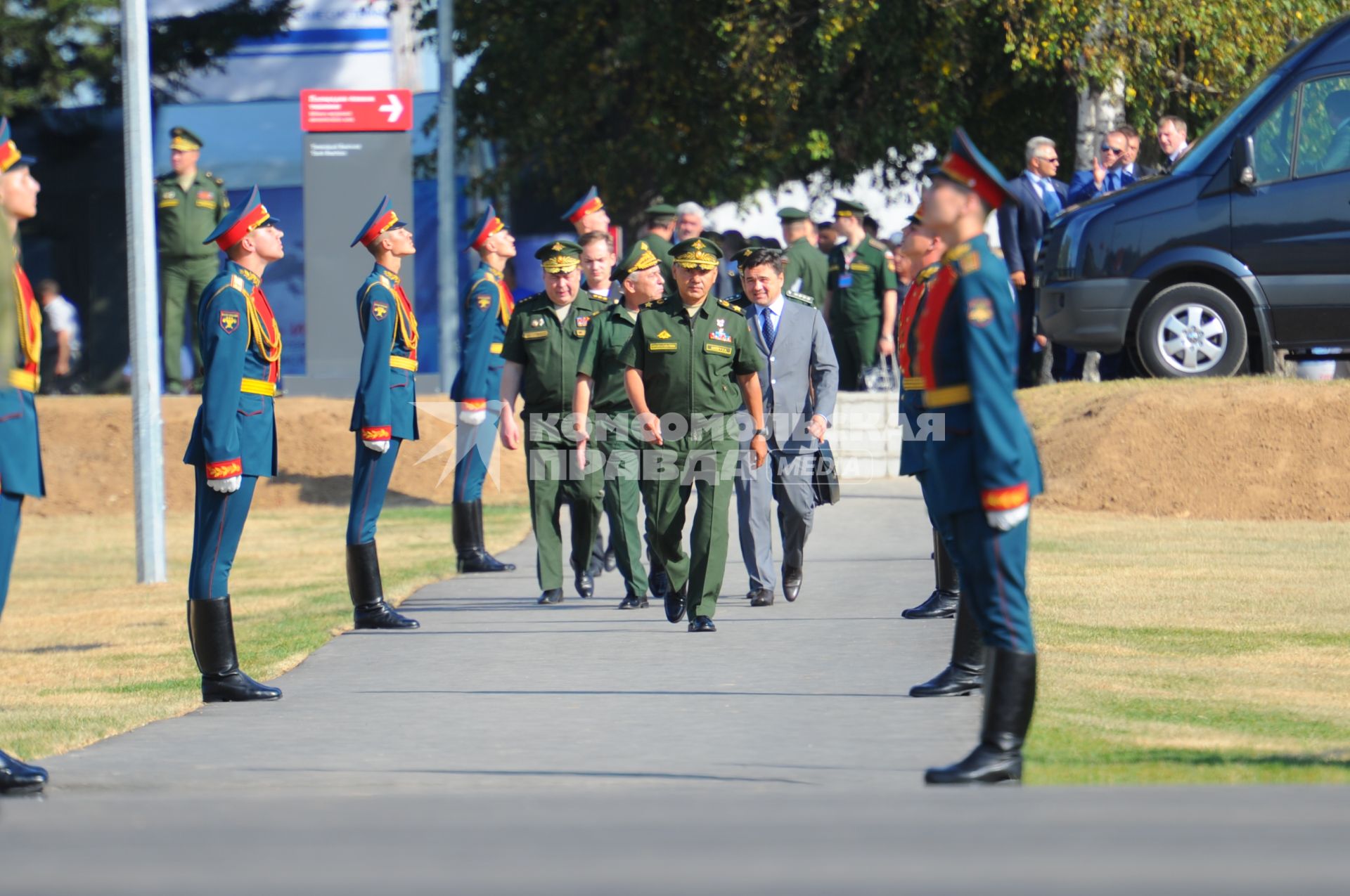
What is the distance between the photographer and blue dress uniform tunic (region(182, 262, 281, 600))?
8953mm

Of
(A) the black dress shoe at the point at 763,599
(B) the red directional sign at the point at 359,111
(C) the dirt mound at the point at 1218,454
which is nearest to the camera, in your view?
(A) the black dress shoe at the point at 763,599

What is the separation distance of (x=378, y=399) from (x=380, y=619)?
117 cm

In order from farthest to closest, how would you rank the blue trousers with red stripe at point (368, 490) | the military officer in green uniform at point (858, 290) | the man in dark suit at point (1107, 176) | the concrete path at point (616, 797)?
the military officer in green uniform at point (858, 290) < the man in dark suit at point (1107, 176) < the blue trousers with red stripe at point (368, 490) < the concrete path at point (616, 797)

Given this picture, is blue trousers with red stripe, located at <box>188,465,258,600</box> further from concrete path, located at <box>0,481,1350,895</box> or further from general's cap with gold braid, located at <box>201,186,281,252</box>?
general's cap with gold braid, located at <box>201,186,281,252</box>

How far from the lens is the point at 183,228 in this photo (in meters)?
21.3

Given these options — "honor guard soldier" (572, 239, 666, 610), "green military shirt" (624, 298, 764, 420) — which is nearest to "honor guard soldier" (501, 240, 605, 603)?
"honor guard soldier" (572, 239, 666, 610)

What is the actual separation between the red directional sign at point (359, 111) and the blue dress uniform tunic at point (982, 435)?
18.0m

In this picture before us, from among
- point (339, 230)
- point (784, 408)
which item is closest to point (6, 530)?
point (784, 408)

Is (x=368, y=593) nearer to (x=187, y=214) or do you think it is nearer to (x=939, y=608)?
(x=939, y=608)

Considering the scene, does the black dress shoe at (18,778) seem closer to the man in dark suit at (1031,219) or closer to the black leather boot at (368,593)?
the black leather boot at (368,593)

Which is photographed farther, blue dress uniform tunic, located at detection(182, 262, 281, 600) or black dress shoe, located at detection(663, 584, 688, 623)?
black dress shoe, located at detection(663, 584, 688, 623)

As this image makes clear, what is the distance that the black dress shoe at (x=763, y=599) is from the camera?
11.7m

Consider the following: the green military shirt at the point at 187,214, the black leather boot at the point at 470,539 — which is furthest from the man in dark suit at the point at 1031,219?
the green military shirt at the point at 187,214

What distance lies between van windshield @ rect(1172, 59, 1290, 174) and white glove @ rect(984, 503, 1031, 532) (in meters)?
10.1
